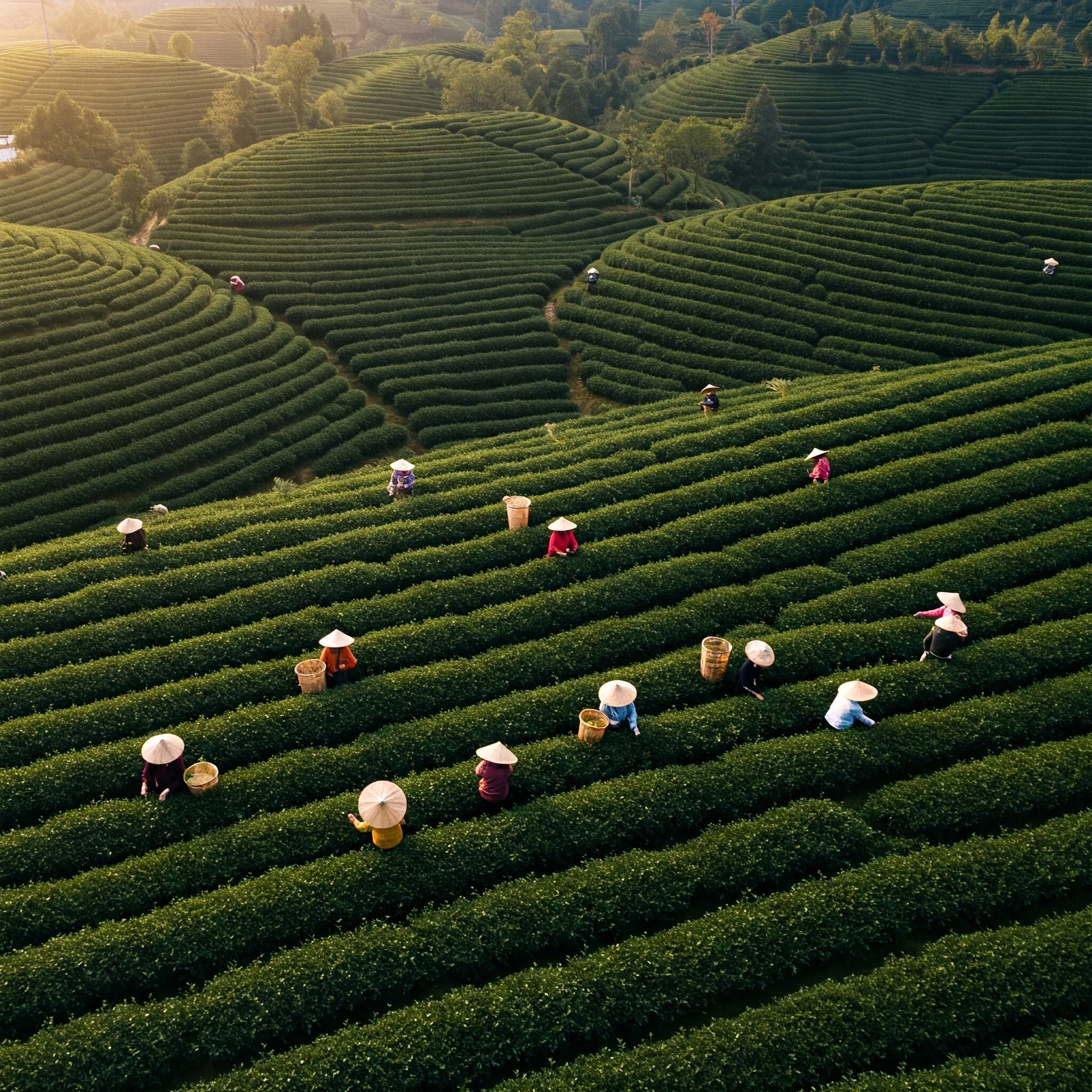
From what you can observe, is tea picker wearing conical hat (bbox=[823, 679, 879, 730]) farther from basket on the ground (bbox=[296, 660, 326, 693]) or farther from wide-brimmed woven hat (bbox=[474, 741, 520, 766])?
basket on the ground (bbox=[296, 660, 326, 693])

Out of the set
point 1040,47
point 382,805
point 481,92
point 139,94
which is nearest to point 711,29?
point 1040,47

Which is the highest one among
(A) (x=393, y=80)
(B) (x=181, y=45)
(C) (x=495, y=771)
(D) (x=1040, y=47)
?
(B) (x=181, y=45)

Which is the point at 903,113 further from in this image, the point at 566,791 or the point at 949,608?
the point at 566,791

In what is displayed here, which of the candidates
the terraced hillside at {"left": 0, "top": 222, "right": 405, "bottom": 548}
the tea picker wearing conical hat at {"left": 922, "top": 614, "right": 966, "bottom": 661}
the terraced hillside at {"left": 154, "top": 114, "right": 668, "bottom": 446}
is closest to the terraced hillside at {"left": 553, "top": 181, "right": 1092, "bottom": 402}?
the terraced hillside at {"left": 154, "top": 114, "right": 668, "bottom": 446}

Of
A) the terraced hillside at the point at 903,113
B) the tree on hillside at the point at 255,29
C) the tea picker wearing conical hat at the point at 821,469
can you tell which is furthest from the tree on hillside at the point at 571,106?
the tea picker wearing conical hat at the point at 821,469

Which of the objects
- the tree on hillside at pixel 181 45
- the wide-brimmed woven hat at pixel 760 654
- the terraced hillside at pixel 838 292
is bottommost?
the wide-brimmed woven hat at pixel 760 654

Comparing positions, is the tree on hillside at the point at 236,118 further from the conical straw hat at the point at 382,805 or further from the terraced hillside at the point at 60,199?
the conical straw hat at the point at 382,805

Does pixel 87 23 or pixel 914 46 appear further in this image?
pixel 87 23
